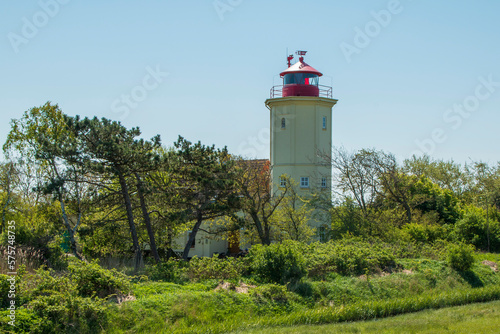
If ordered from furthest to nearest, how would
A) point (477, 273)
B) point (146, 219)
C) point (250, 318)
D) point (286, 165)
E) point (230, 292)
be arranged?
point (286, 165) → point (146, 219) → point (477, 273) → point (230, 292) → point (250, 318)

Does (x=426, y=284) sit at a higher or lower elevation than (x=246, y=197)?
lower

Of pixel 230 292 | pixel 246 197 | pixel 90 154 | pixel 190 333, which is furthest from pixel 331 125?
pixel 190 333

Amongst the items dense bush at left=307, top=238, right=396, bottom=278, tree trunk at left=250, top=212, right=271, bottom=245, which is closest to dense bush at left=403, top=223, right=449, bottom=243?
dense bush at left=307, top=238, right=396, bottom=278

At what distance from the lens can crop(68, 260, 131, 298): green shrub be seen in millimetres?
12328

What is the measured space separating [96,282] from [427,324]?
8.52 meters

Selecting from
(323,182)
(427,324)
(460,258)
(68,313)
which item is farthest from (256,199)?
(68,313)

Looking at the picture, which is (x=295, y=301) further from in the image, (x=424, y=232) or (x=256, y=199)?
(x=424, y=232)

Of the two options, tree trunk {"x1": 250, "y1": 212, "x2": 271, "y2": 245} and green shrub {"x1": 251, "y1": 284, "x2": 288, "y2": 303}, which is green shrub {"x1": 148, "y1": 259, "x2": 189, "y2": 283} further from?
tree trunk {"x1": 250, "y1": 212, "x2": 271, "y2": 245}

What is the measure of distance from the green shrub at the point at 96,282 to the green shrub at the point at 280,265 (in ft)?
14.9

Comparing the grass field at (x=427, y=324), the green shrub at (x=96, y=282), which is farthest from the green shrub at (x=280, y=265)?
the green shrub at (x=96, y=282)

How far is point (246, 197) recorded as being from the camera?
78.0 feet

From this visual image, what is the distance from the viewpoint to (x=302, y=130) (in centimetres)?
3194

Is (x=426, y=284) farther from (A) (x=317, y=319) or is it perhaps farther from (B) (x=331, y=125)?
(B) (x=331, y=125)

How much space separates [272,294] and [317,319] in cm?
161
